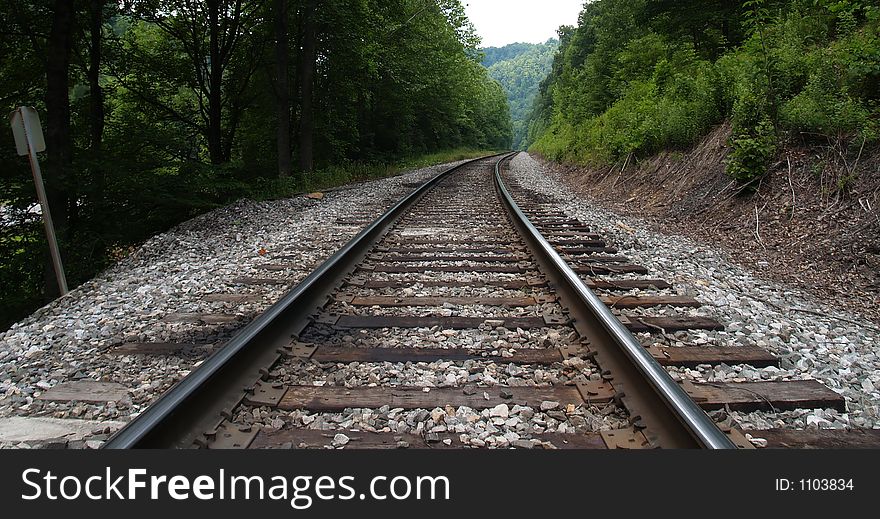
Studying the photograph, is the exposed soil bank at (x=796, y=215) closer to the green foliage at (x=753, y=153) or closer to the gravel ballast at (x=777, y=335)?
the green foliage at (x=753, y=153)

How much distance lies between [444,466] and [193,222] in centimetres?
714

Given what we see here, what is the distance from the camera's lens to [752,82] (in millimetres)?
6414

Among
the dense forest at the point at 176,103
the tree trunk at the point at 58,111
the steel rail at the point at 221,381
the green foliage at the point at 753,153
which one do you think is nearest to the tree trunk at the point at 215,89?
the dense forest at the point at 176,103

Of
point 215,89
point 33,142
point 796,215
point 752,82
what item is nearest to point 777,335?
point 796,215

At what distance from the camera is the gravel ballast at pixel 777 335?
2092 millimetres

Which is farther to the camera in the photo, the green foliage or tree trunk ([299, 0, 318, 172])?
tree trunk ([299, 0, 318, 172])

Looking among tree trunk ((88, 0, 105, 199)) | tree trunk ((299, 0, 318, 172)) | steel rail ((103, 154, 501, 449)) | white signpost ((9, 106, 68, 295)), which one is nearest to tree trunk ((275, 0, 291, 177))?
tree trunk ((299, 0, 318, 172))

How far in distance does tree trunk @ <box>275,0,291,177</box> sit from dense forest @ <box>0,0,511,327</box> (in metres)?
0.03

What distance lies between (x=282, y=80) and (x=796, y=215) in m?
11.3

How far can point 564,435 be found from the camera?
1.90 metres

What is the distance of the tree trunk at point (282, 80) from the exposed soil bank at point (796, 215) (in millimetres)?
8622

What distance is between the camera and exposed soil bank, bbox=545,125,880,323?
4.06 m

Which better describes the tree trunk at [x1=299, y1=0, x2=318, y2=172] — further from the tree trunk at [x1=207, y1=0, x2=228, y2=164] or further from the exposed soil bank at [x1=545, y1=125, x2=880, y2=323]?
the exposed soil bank at [x1=545, y1=125, x2=880, y2=323]

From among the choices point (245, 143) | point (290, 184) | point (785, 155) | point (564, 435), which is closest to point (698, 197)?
point (785, 155)
